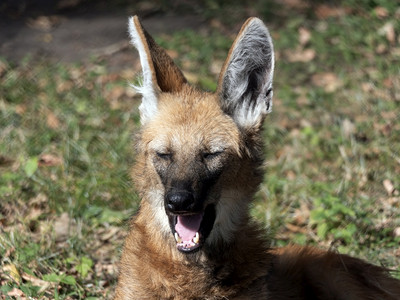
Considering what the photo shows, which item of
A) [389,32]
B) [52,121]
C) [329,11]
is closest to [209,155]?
[52,121]

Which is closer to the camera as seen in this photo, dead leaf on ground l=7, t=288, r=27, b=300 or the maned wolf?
the maned wolf

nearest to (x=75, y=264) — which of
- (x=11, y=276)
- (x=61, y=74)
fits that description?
(x=11, y=276)

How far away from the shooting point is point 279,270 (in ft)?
13.5

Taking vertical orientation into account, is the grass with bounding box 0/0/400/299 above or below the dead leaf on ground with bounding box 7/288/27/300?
below

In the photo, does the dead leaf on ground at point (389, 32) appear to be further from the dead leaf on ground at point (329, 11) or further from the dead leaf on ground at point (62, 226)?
the dead leaf on ground at point (62, 226)

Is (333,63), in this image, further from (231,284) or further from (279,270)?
(231,284)

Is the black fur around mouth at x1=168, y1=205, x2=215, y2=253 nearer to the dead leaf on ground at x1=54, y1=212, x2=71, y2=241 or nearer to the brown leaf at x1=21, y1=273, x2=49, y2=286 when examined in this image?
the brown leaf at x1=21, y1=273, x2=49, y2=286

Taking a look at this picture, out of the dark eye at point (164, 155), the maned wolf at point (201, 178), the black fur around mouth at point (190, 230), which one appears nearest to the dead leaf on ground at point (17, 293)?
the maned wolf at point (201, 178)

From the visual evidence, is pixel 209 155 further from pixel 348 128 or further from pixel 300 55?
pixel 300 55

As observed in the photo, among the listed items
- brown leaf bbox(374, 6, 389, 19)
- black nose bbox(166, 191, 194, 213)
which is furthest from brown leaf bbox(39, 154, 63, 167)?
brown leaf bbox(374, 6, 389, 19)

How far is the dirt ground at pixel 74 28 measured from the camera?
8234mm

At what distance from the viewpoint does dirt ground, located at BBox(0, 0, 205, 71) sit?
8.23 metres

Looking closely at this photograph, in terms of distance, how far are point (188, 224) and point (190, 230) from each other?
0.11ft

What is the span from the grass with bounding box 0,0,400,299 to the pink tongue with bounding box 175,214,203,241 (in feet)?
3.42
